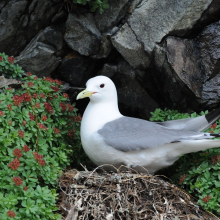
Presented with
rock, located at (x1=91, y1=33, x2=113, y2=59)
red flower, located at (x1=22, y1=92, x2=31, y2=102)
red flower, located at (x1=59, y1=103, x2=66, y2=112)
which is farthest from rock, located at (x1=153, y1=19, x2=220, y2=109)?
red flower, located at (x1=22, y1=92, x2=31, y2=102)

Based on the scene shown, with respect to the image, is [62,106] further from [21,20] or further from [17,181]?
[17,181]

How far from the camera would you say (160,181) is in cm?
296

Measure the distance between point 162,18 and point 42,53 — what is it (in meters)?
1.22

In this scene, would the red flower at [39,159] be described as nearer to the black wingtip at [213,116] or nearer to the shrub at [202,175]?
the shrub at [202,175]

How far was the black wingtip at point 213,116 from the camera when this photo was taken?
3.21 metres

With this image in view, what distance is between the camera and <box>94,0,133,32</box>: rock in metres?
3.64

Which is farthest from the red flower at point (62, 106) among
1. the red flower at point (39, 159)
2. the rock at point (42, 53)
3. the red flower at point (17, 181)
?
the red flower at point (17, 181)

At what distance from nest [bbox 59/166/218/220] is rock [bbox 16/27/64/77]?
1293 millimetres

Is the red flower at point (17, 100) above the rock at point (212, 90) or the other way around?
above

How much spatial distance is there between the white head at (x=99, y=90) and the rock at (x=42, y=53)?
Result: 69 centimetres

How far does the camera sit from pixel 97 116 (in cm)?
327

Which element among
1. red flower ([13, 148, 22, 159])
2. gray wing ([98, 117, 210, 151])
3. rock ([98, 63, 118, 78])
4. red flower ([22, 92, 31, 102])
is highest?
red flower ([22, 92, 31, 102])

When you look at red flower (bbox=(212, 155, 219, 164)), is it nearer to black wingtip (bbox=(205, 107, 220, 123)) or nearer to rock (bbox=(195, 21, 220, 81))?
black wingtip (bbox=(205, 107, 220, 123))

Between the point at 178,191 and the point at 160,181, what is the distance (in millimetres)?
175
